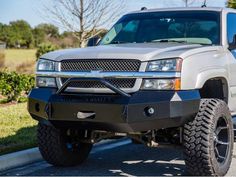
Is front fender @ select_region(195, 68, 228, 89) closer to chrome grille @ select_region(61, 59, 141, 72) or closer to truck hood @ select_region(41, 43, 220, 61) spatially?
truck hood @ select_region(41, 43, 220, 61)

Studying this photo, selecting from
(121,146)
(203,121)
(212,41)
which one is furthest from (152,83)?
(121,146)

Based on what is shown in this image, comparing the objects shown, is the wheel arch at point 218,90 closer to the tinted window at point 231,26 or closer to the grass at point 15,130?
the tinted window at point 231,26

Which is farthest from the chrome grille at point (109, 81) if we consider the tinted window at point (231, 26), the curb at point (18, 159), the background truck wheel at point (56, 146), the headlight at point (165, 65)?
the tinted window at point (231, 26)

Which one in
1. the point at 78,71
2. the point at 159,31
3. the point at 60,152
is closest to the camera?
the point at 78,71

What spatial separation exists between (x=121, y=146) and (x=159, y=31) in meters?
2.18

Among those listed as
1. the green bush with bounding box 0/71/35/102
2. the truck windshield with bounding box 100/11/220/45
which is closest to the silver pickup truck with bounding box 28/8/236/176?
the truck windshield with bounding box 100/11/220/45

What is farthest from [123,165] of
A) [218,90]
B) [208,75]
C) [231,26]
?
[231,26]

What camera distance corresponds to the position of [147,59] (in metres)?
5.00

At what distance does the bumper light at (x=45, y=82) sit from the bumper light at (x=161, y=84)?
3.53 ft

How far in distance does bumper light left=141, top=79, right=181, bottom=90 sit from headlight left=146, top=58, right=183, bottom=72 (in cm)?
12

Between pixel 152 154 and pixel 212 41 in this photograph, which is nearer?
pixel 212 41

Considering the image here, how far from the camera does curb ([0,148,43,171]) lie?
622 centimetres

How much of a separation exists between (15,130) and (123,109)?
4003mm

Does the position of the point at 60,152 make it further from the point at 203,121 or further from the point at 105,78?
the point at 203,121
